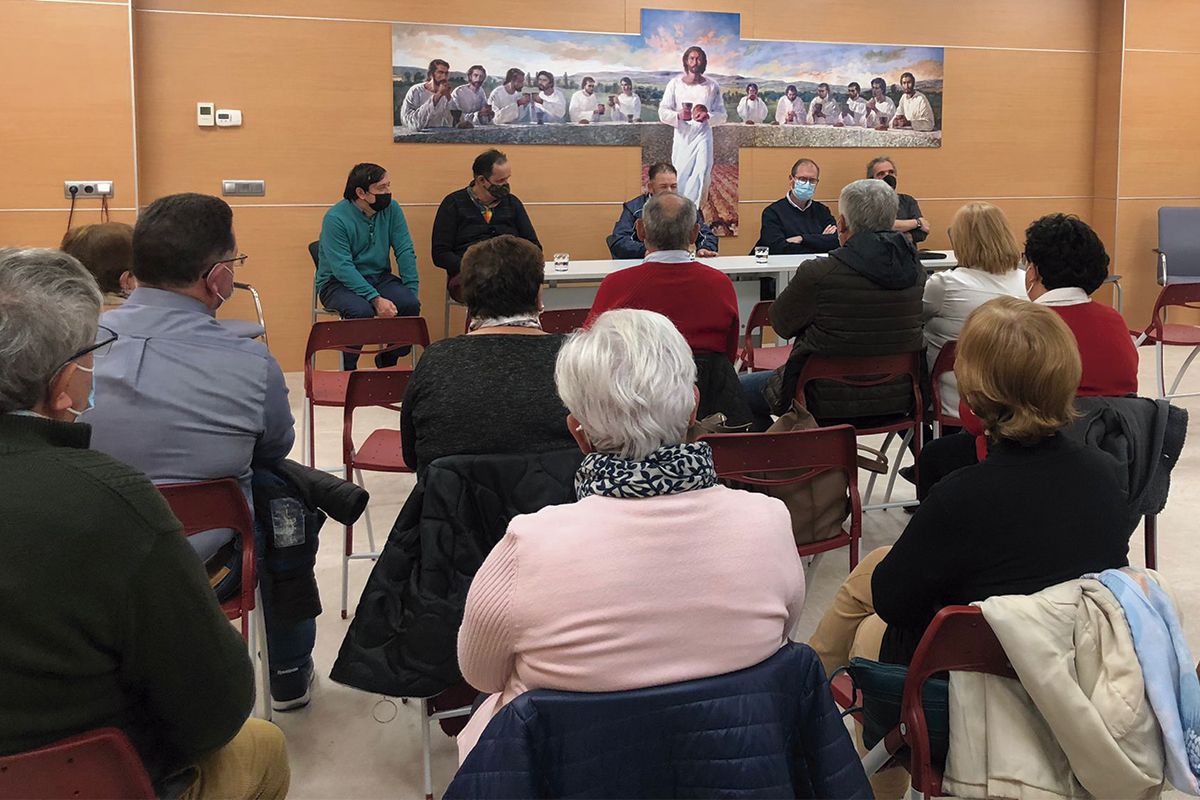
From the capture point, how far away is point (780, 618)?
1.51 metres

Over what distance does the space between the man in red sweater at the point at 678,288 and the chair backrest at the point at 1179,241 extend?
236 inches

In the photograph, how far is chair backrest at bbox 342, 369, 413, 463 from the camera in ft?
11.8

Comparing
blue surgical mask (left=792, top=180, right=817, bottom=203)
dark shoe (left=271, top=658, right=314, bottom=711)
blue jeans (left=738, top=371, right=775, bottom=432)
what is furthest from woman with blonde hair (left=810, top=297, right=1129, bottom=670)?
blue surgical mask (left=792, top=180, right=817, bottom=203)

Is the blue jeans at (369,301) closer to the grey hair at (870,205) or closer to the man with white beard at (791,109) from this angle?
the grey hair at (870,205)

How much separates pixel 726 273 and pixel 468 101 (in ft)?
8.06

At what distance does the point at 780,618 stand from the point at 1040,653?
45 centimetres

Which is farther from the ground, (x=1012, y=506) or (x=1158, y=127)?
(x=1158, y=127)

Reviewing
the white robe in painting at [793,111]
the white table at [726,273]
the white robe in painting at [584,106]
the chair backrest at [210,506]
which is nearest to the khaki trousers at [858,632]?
the chair backrest at [210,506]

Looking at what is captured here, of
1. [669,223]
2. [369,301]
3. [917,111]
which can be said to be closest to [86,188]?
[369,301]

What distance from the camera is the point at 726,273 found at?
629 cm

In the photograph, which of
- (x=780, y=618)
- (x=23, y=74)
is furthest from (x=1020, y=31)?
(x=780, y=618)

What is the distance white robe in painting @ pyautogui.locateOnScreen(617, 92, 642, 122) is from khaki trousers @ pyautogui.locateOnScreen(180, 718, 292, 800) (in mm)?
6751

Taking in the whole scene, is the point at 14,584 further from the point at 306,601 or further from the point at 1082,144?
the point at 1082,144

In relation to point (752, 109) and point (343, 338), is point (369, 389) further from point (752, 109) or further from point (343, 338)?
point (752, 109)
